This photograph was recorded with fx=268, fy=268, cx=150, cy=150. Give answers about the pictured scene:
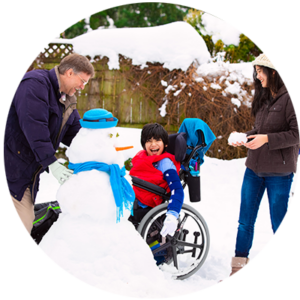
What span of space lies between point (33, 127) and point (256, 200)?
1214 mm

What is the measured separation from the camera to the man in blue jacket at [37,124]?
112 centimetres

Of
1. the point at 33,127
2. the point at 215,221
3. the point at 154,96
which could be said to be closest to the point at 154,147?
the point at 33,127

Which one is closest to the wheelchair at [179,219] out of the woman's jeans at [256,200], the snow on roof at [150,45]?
the woman's jeans at [256,200]

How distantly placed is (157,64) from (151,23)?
421cm

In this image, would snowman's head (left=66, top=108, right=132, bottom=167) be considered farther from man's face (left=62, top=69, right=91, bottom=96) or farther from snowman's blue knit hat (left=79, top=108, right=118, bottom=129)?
man's face (left=62, top=69, right=91, bottom=96)

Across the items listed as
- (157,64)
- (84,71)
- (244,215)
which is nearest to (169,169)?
(244,215)

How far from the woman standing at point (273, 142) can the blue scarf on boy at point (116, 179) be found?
0.65 meters

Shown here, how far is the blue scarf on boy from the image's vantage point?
111 cm

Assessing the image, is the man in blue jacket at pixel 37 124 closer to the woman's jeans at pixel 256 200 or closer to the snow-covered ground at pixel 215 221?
the snow-covered ground at pixel 215 221

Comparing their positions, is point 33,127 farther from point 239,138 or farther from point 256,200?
point 256,200

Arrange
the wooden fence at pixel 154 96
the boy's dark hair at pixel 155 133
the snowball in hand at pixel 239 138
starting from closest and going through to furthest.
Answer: the snowball in hand at pixel 239 138
the boy's dark hair at pixel 155 133
the wooden fence at pixel 154 96

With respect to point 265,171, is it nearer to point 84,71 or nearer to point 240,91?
point 84,71

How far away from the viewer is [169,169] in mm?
1425

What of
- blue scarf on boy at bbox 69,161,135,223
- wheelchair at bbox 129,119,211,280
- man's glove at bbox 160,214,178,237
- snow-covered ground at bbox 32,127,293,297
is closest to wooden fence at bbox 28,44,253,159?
snow-covered ground at bbox 32,127,293,297
